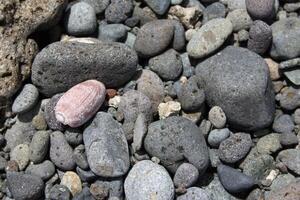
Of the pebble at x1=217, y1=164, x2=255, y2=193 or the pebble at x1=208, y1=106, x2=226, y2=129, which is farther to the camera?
the pebble at x1=208, y1=106, x2=226, y2=129

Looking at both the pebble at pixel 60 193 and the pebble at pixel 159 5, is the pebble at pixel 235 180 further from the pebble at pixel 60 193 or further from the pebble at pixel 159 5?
the pebble at pixel 159 5

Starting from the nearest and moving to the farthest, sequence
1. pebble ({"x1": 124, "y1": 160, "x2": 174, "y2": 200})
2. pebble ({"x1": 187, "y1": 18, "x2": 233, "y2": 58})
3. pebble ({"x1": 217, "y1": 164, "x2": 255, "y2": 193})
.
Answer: pebble ({"x1": 124, "y1": 160, "x2": 174, "y2": 200})
pebble ({"x1": 217, "y1": 164, "x2": 255, "y2": 193})
pebble ({"x1": 187, "y1": 18, "x2": 233, "y2": 58})

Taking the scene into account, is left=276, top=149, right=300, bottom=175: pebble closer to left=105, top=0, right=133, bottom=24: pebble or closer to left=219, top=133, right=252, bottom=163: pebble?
left=219, top=133, right=252, bottom=163: pebble

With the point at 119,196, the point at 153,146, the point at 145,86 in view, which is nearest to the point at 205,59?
the point at 145,86

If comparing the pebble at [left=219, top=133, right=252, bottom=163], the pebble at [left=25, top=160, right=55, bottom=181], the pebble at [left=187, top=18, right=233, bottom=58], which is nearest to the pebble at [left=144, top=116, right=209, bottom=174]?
the pebble at [left=219, top=133, right=252, bottom=163]

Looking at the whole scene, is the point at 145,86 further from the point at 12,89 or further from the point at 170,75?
the point at 12,89

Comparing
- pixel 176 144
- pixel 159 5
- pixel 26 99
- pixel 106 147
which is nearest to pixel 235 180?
pixel 176 144
